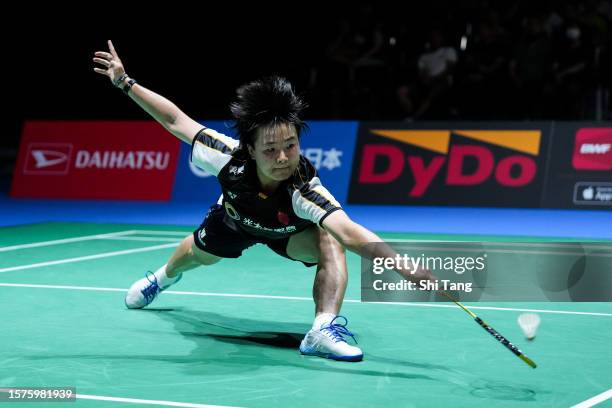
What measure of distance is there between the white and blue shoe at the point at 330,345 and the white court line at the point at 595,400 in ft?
3.96

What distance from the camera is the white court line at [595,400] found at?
13.5 feet

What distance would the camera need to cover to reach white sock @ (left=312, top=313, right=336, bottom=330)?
202 inches

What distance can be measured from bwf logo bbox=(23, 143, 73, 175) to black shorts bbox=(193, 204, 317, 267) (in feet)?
28.5

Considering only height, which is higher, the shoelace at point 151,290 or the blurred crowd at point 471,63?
the blurred crowd at point 471,63

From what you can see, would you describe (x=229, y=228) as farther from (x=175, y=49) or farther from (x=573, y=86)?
(x=175, y=49)

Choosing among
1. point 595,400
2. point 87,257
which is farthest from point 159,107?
point 87,257

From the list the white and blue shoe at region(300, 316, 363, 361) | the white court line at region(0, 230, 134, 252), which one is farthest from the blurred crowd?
the white and blue shoe at region(300, 316, 363, 361)

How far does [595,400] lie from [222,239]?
8.06 feet

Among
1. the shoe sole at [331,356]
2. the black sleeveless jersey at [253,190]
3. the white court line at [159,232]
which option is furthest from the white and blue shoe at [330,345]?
the white court line at [159,232]

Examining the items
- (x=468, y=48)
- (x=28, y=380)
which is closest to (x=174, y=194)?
(x=468, y=48)

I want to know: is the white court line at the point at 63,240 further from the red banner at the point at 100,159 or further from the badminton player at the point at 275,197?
the badminton player at the point at 275,197

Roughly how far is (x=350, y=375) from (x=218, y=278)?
310 centimetres

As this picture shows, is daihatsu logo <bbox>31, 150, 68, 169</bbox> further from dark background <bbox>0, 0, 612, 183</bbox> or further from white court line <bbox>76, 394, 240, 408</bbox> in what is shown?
white court line <bbox>76, 394, 240, 408</bbox>

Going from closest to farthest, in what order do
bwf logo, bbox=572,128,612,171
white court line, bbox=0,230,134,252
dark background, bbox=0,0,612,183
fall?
white court line, bbox=0,230,134,252
bwf logo, bbox=572,128,612,171
dark background, bbox=0,0,612,183
